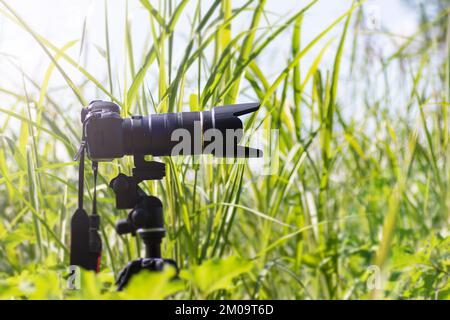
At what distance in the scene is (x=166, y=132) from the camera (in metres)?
0.68

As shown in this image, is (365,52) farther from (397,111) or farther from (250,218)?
(250,218)

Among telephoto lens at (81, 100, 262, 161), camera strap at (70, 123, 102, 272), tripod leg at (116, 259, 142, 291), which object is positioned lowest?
tripod leg at (116, 259, 142, 291)

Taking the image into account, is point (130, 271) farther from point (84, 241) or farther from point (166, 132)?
point (166, 132)

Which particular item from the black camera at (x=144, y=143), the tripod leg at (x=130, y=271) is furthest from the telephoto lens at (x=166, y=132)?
the tripod leg at (x=130, y=271)

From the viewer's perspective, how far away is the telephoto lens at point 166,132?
67cm

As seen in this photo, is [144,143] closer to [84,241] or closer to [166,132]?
[166,132]

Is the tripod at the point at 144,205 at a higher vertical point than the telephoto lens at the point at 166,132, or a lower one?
lower

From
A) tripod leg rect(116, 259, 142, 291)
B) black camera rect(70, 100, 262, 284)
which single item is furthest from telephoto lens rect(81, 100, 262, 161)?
tripod leg rect(116, 259, 142, 291)

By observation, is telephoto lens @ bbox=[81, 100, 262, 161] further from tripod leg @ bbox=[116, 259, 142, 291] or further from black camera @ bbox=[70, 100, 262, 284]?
tripod leg @ bbox=[116, 259, 142, 291]

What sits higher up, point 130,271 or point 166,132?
point 166,132

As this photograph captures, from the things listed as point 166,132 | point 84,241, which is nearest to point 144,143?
point 166,132

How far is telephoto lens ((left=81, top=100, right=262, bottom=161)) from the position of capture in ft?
2.18

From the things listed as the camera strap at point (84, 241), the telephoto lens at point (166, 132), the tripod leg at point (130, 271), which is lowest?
the tripod leg at point (130, 271)

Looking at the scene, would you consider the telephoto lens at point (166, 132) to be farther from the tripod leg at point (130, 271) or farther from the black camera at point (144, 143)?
the tripod leg at point (130, 271)
